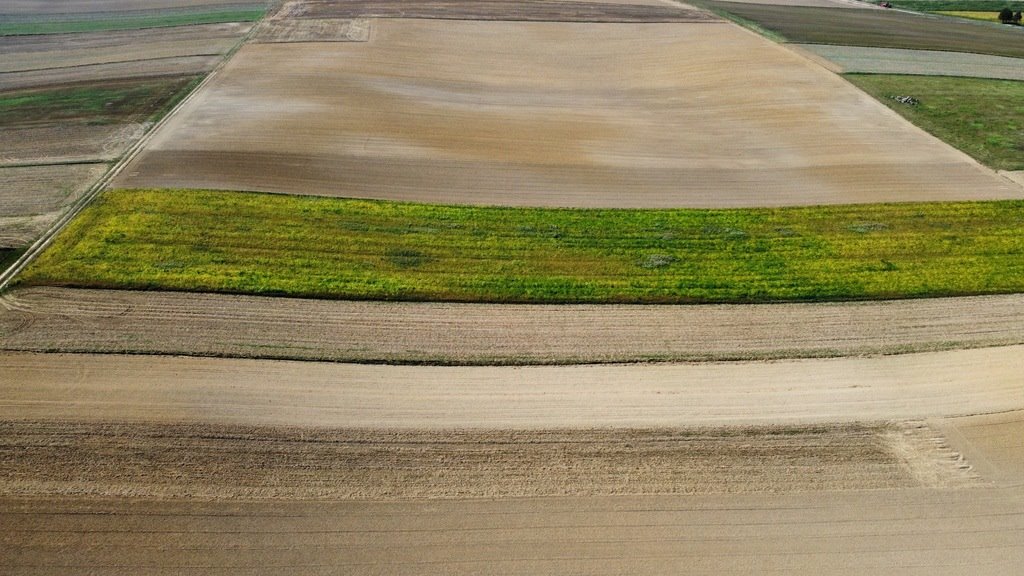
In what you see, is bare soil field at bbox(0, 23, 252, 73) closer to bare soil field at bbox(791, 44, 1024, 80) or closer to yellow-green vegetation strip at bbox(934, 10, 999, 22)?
bare soil field at bbox(791, 44, 1024, 80)

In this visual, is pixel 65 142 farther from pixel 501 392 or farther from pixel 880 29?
pixel 880 29

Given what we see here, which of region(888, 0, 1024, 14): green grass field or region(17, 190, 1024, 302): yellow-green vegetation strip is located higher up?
region(888, 0, 1024, 14): green grass field

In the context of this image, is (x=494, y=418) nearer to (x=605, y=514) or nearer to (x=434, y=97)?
(x=605, y=514)

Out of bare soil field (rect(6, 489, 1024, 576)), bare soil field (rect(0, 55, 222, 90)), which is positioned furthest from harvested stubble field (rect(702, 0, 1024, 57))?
bare soil field (rect(6, 489, 1024, 576))

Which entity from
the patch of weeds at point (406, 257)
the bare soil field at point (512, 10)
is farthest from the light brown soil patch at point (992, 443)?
the bare soil field at point (512, 10)

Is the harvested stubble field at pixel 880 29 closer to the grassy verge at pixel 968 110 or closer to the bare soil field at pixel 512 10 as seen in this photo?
the bare soil field at pixel 512 10
